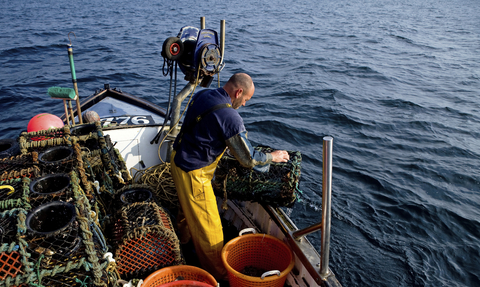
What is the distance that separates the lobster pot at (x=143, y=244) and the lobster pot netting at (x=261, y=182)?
0.76 metres

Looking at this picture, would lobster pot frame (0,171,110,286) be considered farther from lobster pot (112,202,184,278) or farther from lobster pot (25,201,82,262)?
lobster pot (112,202,184,278)

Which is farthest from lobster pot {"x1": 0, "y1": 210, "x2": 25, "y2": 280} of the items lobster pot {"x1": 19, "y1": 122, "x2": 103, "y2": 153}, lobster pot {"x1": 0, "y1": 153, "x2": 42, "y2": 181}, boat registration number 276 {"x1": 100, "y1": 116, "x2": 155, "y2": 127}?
boat registration number 276 {"x1": 100, "y1": 116, "x2": 155, "y2": 127}


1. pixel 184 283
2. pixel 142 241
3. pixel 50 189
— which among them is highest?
pixel 50 189

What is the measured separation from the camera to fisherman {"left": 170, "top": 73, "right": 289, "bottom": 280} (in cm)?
318

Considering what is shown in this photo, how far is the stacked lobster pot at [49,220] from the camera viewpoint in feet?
7.30

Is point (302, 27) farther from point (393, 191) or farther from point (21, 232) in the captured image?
point (21, 232)

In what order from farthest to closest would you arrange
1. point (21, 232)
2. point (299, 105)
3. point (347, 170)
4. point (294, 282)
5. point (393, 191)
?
1. point (299, 105)
2. point (347, 170)
3. point (393, 191)
4. point (294, 282)
5. point (21, 232)

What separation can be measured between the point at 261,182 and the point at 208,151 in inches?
25.6

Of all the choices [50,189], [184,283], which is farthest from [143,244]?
[50,189]

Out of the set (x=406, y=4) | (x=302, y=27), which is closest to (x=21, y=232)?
(x=302, y=27)

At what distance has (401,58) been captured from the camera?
16.5m

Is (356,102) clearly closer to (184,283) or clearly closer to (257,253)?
(257,253)

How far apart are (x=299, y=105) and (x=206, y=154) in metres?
8.53

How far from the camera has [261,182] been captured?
141 inches
